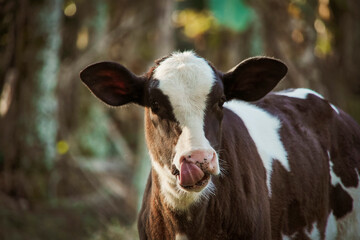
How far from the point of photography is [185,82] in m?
4.13

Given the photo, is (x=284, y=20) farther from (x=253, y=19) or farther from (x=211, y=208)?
(x=211, y=208)

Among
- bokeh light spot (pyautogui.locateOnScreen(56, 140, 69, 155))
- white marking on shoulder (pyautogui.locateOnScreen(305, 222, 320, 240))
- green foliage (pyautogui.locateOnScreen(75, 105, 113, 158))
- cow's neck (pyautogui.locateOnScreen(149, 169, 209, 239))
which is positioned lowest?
green foliage (pyautogui.locateOnScreen(75, 105, 113, 158))

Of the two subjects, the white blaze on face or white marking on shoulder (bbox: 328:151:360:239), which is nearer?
the white blaze on face

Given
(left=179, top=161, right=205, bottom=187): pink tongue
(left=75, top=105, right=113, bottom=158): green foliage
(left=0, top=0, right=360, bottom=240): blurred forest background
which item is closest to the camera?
(left=179, top=161, right=205, bottom=187): pink tongue

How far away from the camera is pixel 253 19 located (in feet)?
56.2

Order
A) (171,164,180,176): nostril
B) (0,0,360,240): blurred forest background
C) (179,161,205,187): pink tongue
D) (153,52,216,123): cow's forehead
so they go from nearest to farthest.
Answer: (179,161,205,187): pink tongue → (171,164,180,176): nostril → (153,52,216,123): cow's forehead → (0,0,360,240): blurred forest background

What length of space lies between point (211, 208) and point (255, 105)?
1429 millimetres

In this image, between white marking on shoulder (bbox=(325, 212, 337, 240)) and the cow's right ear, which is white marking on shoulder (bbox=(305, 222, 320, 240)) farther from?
the cow's right ear

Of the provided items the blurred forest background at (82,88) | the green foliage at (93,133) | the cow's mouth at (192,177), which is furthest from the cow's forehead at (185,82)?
the green foliage at (93,133)

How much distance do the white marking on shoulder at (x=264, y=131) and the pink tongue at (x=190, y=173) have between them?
1143mm

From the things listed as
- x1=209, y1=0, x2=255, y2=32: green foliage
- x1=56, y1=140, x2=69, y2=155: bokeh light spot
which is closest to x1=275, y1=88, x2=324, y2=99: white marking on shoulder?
x1=56, y1=140, x2=69, y2=155: bokeh light spot

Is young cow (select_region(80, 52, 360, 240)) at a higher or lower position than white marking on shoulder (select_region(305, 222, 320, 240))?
higher

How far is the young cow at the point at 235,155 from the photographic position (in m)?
4.00

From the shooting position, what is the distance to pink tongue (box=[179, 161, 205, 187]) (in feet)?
11.8
